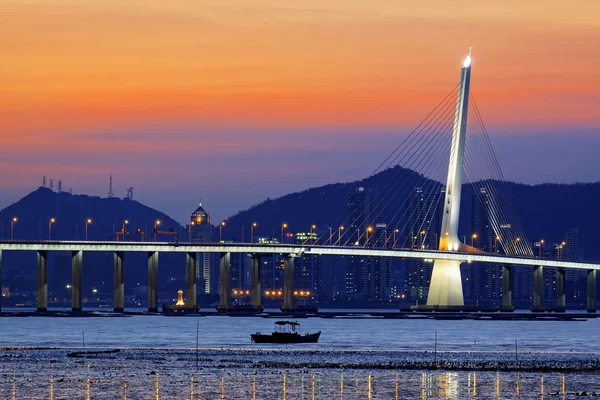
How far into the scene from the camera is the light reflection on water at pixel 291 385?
83.8 m

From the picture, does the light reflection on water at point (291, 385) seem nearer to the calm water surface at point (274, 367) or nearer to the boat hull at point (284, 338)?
the calm water surface at point (274, 367)

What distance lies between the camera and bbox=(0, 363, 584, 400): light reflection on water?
8375 cm

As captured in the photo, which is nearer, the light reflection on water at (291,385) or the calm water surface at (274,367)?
the light reflection on water at (291,385)

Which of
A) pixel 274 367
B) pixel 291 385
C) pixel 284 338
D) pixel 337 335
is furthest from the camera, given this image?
pixel 337 335

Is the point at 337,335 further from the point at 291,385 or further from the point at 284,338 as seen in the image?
the point at 291,385

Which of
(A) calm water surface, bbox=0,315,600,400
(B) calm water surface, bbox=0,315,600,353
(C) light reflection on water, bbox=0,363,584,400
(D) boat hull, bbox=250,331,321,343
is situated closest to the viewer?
(C) light reflection on water, bbox=0,363,584,400

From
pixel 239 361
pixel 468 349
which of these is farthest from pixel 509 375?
pixel 468 349

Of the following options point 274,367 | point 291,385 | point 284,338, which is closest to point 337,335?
point 284,338

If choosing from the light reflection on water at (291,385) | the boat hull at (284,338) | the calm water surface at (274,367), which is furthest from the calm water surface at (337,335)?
the light reflection on water at (291,385)

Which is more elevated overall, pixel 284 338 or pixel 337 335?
pixel 284 338

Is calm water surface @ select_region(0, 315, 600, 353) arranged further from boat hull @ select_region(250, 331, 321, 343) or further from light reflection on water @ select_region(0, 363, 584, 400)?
light reflection on water @ select_region(0, 363, 584, 400)

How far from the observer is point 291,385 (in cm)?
8950

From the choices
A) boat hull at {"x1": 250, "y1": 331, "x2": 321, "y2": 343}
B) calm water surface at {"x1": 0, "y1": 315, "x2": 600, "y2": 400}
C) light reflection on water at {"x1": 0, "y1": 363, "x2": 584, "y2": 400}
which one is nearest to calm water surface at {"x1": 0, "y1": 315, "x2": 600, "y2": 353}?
calm water surface at {"x1": 0, "y1": 315, "x2": 600, "y2": 400}

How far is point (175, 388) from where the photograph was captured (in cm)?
8675
